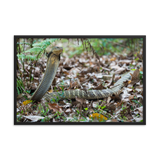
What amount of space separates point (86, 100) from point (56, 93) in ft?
2.34

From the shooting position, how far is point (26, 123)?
Answer: 413cm

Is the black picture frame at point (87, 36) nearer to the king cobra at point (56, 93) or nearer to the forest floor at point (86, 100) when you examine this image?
the forest floor at point (86, 100)

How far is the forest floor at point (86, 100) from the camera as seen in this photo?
167 inches

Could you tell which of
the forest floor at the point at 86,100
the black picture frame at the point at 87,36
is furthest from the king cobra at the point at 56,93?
the black picture frame at the point at 87,36

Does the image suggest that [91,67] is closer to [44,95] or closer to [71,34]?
[44,95]

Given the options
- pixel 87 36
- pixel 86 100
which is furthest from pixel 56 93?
pixel 87 36

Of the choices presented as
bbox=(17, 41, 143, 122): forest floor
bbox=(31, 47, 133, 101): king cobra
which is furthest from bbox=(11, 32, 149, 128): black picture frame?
bbox=(31, 47, 133, 101): king cobra

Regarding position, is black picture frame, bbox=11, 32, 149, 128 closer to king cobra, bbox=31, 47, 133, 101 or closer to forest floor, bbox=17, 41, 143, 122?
forest floor, bbox=17, 41, 143, 122

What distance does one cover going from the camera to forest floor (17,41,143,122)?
4.25 metres

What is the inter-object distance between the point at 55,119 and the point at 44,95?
831 millimetres

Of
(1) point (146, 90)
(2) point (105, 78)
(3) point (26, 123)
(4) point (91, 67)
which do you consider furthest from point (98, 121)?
(4) point (91, 67)

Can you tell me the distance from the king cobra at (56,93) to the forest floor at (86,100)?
132mm

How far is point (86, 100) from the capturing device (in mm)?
5094

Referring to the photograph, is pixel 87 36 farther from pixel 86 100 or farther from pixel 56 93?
pixel 56 93
